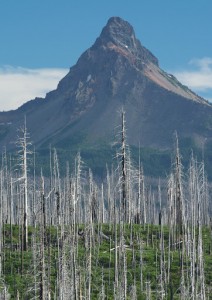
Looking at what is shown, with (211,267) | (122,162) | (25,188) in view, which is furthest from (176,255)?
(25,188)

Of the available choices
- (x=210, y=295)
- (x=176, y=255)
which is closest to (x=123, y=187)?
(x=176, y=255)

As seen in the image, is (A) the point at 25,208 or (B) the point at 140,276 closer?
(B) the point at 140,276

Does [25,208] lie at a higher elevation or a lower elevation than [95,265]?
higher

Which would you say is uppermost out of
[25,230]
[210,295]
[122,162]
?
[122,162]

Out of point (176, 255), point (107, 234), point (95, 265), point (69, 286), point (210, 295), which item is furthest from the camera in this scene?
point (107, 234)

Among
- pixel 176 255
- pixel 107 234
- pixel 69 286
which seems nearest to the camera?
pixel 69 286

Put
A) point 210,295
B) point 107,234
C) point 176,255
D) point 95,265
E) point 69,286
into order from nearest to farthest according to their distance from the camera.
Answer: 1. point 69,286
2. point 210,295
3. point 95,265
4. point 176,255
5. point 107,234

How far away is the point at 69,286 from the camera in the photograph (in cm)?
5797

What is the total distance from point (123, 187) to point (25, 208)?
392 inches

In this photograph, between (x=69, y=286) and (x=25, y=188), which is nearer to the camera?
(x=69, y=286)

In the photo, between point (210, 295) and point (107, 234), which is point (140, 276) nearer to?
point (210, 295)

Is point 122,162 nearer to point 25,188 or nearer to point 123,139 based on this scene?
point 123,139

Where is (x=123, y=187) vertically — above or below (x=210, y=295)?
above

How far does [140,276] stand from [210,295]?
6782 mm
